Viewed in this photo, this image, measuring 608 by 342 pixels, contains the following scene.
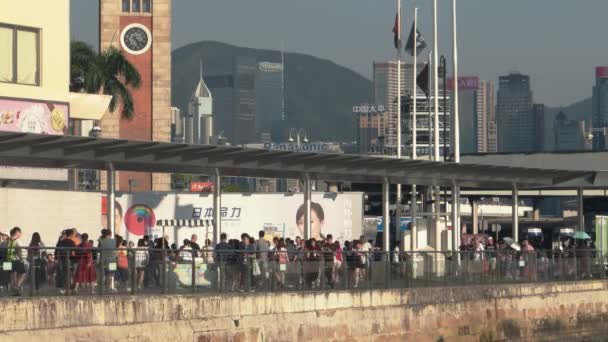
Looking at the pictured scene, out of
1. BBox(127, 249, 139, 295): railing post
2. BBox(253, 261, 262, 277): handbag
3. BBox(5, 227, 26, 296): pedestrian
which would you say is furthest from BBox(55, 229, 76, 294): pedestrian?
BBox(253, 261, 262, 277): handbag

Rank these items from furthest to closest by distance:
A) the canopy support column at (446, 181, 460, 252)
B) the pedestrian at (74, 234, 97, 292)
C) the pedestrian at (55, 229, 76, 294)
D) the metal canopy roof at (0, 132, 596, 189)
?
the canopy support column at (446, 181, 460, 252) < the metal canopy roof at (0, 132, 596, 189) < the pedestrian at (74, 234, 97, 292) < the pedestrian at (55, 229, 76, 294)

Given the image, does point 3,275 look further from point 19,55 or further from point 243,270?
point 19,55

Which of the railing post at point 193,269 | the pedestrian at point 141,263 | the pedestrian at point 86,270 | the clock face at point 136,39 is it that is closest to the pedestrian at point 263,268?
the railing post at point 193,269

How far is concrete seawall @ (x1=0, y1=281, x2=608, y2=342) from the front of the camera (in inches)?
1195

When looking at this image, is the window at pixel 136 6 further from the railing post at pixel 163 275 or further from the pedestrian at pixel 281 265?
the railing post at pixel 163 275

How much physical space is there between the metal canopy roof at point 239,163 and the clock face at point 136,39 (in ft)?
283

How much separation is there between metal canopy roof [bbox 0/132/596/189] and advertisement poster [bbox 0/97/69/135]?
24.9 feet

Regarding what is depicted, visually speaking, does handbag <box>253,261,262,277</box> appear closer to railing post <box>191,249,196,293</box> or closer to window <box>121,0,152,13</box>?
railing post <box>191,249,196,293</box>

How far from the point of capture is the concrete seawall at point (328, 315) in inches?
1195

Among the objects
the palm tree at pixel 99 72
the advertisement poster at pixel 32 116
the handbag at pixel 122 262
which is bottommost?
the handbag at pixel 122 262

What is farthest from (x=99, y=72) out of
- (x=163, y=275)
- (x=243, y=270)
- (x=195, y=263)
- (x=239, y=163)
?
(x=163, y=275)

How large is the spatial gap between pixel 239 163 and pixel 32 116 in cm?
974

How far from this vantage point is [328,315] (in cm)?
3866


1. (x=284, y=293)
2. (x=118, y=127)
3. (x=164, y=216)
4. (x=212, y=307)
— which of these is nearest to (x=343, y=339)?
(x=284, y=293)
